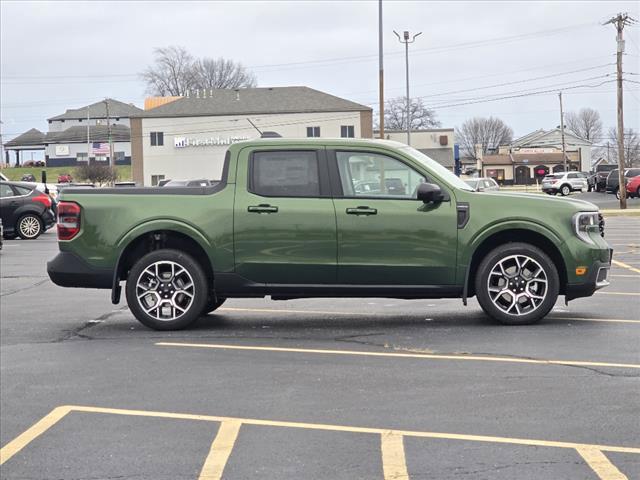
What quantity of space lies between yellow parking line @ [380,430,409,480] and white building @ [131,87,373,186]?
73.5 m

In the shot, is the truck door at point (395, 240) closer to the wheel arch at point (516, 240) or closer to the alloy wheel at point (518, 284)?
the wheel arch at point (516, 240)

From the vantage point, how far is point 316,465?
17.2ft

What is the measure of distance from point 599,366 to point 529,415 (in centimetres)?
164

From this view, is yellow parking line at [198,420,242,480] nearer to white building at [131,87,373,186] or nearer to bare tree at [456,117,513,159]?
white building at [131,87,373,186]

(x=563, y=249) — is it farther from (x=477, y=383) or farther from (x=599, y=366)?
(x=477, y=383)

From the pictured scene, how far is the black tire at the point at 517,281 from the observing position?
915 cm

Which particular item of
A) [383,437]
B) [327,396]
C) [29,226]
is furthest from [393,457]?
[29,226]

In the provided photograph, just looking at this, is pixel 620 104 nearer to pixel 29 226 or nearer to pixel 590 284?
pixel 29 226

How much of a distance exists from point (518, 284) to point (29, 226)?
20.3 m

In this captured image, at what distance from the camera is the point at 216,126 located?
265 feet

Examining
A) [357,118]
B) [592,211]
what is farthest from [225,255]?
[357,118]

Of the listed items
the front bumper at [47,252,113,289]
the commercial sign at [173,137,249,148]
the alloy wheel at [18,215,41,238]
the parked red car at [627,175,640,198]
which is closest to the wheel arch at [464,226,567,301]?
the front bumper at [47,252,113,289]

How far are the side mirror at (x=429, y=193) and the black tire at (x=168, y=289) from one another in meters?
2.22

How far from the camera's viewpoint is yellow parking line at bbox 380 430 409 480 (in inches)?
197
